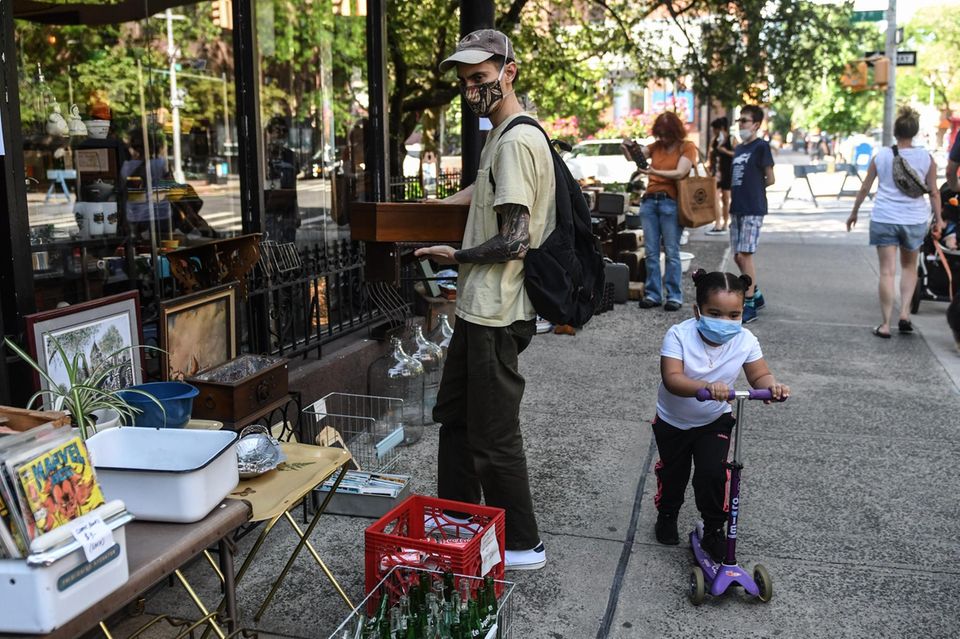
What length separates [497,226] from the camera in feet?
11.0

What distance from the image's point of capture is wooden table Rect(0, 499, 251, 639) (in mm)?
1858

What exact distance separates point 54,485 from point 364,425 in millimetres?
3334

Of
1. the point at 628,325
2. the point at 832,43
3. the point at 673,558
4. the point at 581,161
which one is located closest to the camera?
the point at 673,558

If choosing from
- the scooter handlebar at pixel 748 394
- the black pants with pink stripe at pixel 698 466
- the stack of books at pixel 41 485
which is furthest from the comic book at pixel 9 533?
the black pants with pink stripe at pixel 698 466

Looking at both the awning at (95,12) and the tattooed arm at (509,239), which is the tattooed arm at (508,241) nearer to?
the tattooed arm at (509,239)

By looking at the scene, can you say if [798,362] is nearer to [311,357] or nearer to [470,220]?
[311,357]

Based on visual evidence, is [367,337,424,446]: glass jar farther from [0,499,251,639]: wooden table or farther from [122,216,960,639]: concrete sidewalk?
[0,499,251,639]: wooden table

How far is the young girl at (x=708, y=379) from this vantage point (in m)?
3.51

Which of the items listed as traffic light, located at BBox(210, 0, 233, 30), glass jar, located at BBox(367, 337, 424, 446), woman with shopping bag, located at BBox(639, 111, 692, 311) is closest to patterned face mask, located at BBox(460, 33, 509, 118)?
glass jar, located at BBox(367, 337, 424, 446)

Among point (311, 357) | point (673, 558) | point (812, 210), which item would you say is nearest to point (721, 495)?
point (673, 558)

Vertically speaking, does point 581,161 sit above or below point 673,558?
above

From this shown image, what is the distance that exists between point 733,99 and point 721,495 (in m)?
8.20

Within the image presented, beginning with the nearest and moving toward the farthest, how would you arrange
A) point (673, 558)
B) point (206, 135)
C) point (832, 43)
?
point (673, 558)
point (206, 135)
point (832, 43)

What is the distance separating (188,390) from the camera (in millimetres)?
2998
